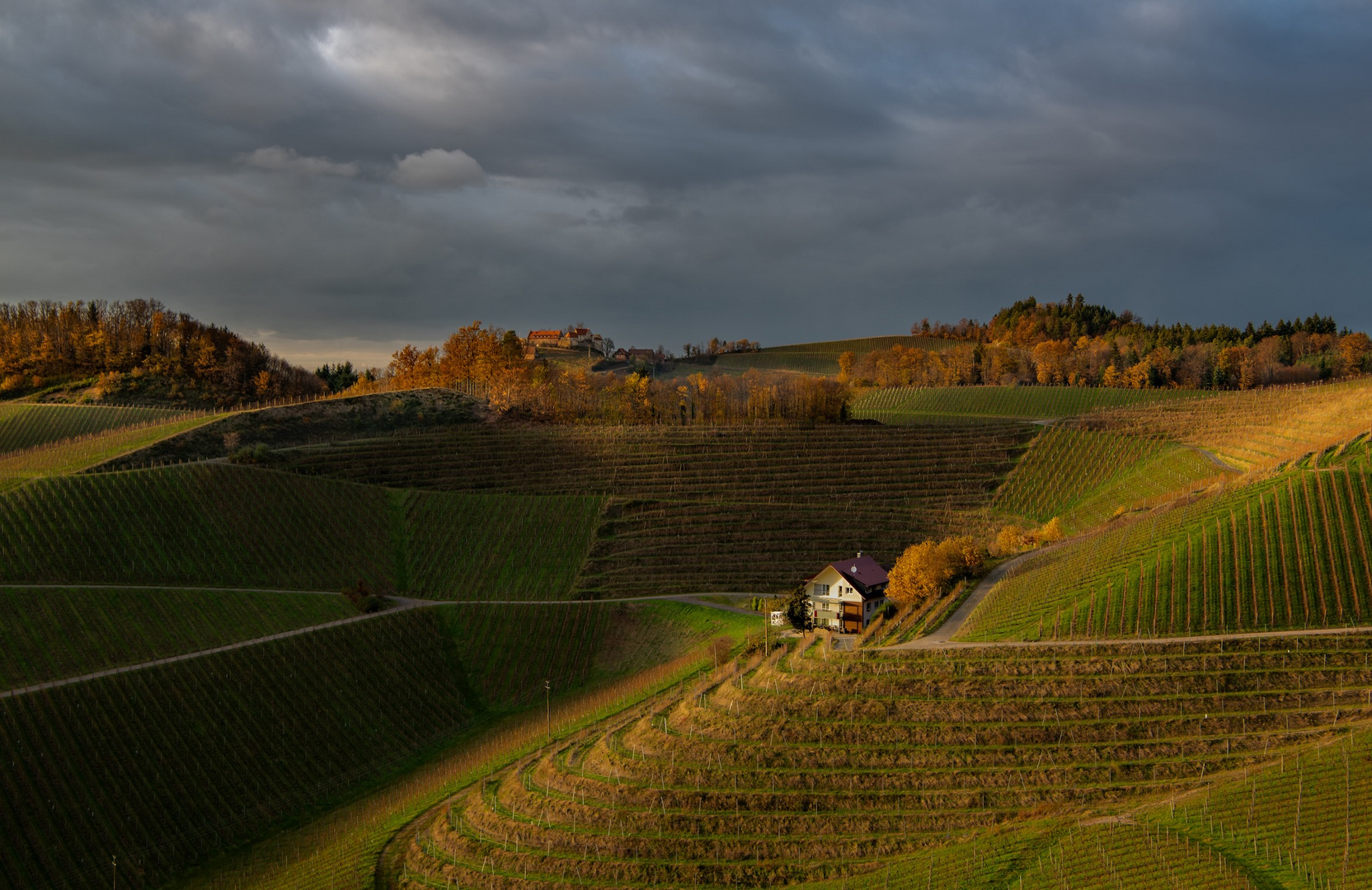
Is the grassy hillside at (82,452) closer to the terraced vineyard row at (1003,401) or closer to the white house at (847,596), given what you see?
the white house at (847,596)

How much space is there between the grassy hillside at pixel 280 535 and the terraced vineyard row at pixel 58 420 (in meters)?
38.1

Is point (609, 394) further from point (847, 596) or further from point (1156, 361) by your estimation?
point (1156, 361)

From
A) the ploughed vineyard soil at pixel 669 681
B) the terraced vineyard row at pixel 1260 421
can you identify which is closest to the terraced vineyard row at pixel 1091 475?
the ploughed vineyard soil at pixel 669 681

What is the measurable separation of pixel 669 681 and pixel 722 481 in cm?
3841

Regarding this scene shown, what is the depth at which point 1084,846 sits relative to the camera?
34531 mm

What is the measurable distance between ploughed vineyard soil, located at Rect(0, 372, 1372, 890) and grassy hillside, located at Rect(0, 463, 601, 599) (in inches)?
13.4

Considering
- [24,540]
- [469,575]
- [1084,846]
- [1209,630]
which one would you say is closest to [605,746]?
[1084,846]

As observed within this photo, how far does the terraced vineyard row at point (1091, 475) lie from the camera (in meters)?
84.9

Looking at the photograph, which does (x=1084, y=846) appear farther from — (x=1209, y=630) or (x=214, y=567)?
(x=214, y=567)

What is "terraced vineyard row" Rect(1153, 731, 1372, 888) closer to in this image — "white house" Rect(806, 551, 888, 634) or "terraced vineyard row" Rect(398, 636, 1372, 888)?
"terraced vineyard row" Rect(398, 636, 1372, 888)

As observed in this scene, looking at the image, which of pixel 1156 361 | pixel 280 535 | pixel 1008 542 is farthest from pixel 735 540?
pixel 1156 361

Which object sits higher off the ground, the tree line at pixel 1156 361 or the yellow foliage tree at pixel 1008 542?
the tree line at pixel 1156 361

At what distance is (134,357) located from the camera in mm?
153625

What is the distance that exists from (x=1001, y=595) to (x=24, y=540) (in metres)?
64.8
